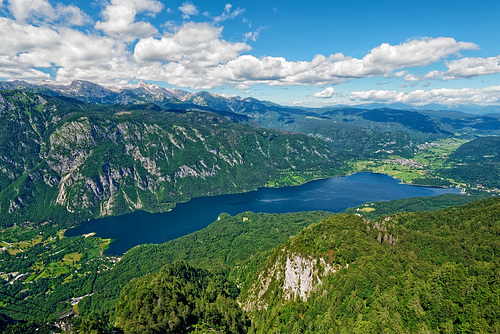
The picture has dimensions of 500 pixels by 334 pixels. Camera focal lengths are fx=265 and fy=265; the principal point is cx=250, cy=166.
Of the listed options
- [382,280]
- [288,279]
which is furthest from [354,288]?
[288,279]

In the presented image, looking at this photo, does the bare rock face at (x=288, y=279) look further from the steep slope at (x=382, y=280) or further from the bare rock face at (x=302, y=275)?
the steep slope at (x=382, y=280)

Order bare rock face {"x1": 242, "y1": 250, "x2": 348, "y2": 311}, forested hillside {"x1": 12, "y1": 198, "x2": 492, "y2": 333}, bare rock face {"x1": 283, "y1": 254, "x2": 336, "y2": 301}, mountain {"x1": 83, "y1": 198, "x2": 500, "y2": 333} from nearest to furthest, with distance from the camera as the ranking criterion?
forested hillside {"x1": 12, "y1": 198, "x2": 492, "y2": 333} < mountain {"x1": 83, "y1": 198, "x2": 500, "y2": 333} < bare rock face {"x1": 283, "y1": 254, "x2": 336, "y2": 301} < bare rock face {"x1": 242, "y1": 250, "x2": 348, "y2": 311}

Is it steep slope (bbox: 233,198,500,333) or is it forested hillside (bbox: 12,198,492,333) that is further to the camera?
forested hillside (bbox: 12,198,492,333)

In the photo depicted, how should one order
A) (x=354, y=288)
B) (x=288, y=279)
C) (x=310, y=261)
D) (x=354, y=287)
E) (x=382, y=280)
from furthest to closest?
1. (x=288, y=279)
2. (x=310, y=261)
3. (x=354, y=287)
4. (x=354, y=288)
5. (x=382, y=280)

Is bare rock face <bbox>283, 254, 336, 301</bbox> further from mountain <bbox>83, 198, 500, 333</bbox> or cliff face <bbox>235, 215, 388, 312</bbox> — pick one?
mountain <bbox>83, 198, 500, 333</bbox>

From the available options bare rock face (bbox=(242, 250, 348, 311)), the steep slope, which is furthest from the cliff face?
the steep slope

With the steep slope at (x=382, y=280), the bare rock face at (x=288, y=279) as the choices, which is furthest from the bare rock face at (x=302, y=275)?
the steep slope at (x=382, y=280)

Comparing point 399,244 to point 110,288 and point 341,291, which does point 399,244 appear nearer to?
point 341,291

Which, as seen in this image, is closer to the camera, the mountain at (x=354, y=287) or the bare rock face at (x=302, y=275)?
the mountain at (x=354, y=287)

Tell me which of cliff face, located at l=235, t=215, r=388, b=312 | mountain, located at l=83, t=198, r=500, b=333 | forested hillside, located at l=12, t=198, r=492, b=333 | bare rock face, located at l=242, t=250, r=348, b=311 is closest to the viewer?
forested hillside, located at l=12, t=198, r=492, b=333

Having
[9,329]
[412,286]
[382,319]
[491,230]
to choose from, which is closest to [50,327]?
[9,329]

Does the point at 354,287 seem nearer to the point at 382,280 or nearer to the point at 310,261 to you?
the point at 382,280
